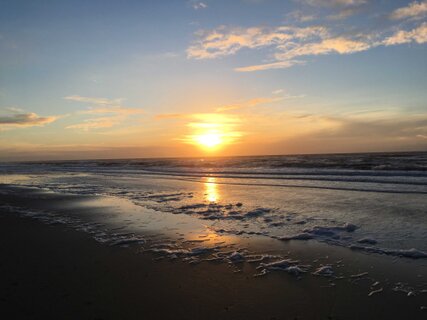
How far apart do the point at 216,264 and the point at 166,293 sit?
1426 millimetres

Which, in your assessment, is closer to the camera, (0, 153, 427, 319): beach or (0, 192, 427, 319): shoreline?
(0, 192, 427, 319): shoreline

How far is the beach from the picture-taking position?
4.54 m

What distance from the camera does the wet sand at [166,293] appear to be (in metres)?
4.38

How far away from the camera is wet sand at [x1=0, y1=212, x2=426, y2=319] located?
4.38 metres

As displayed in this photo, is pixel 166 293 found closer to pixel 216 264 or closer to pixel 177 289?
pixel 177 289

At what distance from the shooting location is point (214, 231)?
890 cm

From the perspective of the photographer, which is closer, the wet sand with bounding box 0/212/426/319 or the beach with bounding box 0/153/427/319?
the wet sand with bounding box 0/212/426/319

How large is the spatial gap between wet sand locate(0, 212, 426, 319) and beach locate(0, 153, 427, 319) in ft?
0.05

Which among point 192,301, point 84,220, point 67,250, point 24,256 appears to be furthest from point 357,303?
point 84,220

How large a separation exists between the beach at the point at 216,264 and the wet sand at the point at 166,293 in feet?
0.05

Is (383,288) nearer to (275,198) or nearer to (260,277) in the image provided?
(260,277)

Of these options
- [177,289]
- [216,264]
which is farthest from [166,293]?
[216,264]

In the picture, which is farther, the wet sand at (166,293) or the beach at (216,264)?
the beach at (216,264)

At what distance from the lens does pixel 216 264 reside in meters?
6.25
